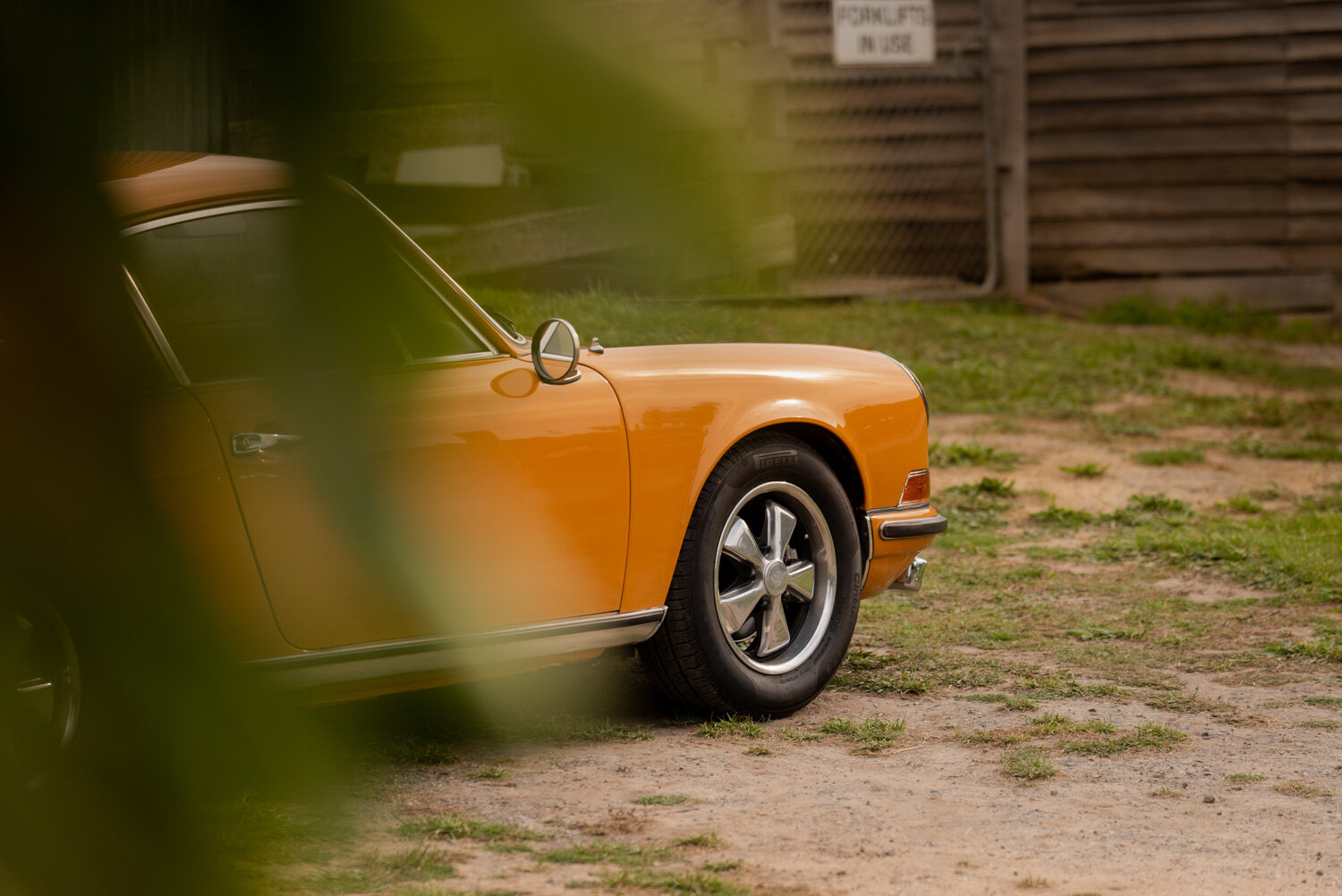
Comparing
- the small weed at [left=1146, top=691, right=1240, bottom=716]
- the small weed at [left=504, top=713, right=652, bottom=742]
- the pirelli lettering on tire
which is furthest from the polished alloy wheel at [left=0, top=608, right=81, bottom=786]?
the small weed at [left=1146, top=691, right=1240, bottom=716]

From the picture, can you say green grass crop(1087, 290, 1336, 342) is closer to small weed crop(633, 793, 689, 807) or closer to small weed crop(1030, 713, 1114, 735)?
small weed crop(1030, 713, 1114, 735)

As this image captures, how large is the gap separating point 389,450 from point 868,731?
2.38 m

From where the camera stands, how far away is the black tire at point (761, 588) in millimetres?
3188

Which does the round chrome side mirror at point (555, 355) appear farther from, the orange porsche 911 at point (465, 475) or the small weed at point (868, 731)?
the small weed at point (868, 731)

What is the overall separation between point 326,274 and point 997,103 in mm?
10701

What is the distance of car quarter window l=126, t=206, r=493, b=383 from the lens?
2.87 ft

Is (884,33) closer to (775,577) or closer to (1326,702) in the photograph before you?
(1326,702)

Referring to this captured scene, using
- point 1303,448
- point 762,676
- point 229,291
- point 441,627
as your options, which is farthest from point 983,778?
point 1303,448

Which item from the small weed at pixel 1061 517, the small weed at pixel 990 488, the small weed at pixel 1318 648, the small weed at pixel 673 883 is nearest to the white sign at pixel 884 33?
the small weed at pixel 990 488

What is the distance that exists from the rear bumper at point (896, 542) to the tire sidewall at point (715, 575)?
9cm

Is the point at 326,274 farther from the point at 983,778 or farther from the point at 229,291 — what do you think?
the point at 983,778

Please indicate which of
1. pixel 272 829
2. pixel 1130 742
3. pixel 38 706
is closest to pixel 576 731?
pixel 1130 742

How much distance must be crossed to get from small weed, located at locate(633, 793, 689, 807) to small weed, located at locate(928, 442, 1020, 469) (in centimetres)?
440

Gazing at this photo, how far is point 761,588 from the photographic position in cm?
329
